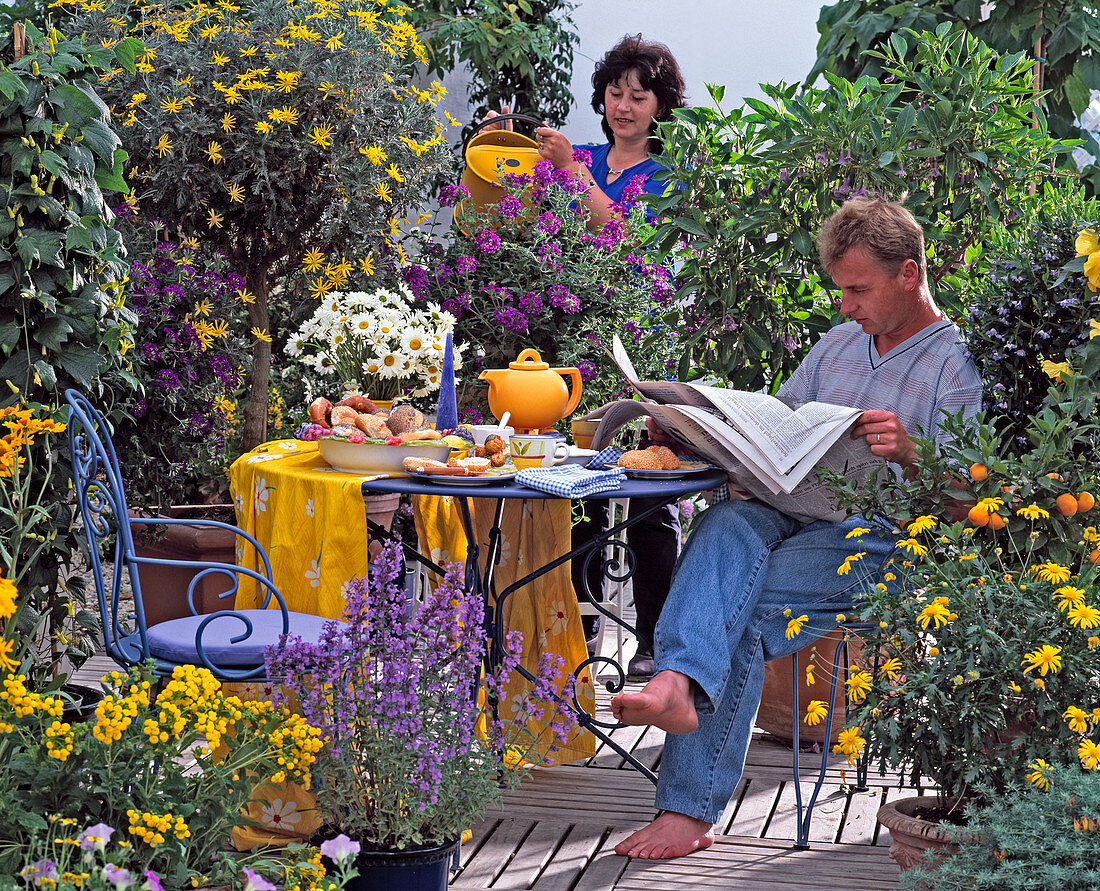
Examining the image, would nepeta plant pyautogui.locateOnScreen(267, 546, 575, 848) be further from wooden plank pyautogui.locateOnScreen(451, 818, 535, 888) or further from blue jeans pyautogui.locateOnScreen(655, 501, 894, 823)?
blue jeans pyautogui.locateOnScreen(655, 501, 894, 823)

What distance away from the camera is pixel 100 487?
7.00ft

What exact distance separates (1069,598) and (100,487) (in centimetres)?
169

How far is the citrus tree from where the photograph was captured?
3.11 metres

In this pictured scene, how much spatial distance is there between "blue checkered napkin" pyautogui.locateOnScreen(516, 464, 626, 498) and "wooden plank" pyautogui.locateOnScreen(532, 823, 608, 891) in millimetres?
751

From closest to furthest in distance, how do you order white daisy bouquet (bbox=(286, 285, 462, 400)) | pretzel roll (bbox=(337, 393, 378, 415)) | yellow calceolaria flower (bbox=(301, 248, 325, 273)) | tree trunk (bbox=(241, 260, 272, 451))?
pretzel roll (bbox=(337, 393, 378, 415)) < white daisy bouquet (bbox=(286, 285, 462, 400)) < yellow calceolaria flower (bbox=(301, 248, 325, 273)) < tree trunk (bbox=(241, 260, 272, 451))

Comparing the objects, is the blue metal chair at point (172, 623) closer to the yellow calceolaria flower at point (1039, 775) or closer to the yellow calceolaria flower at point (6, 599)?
the yellow calceolaria flower at point (6, 599)

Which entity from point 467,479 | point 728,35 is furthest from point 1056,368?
point 728,35

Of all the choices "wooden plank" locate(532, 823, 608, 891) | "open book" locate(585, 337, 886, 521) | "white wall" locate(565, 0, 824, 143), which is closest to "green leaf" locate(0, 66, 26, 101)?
"open book" locate(585, 337, 886, 521)

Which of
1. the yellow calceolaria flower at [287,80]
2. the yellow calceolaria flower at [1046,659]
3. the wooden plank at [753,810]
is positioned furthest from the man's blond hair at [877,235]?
the yellow calceolaria flower at [287,80]

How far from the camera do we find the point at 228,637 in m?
2.12

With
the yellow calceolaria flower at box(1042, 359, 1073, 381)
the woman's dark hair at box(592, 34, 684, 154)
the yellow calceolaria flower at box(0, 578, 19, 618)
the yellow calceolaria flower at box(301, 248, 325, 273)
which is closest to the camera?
the yellow calceolaria flower at box(0, 578, 19, 618)

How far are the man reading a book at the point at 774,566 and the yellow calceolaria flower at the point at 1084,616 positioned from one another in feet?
1.49

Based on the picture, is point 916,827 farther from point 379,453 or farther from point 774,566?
point 379,453

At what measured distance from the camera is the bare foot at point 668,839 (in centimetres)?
228
